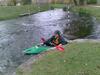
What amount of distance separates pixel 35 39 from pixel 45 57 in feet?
36.0

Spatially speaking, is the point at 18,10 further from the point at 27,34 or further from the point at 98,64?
the point at 98,64

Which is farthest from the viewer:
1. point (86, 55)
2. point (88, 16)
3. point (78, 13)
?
point (78, 13)

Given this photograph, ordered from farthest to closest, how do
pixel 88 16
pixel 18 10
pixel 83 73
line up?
1. pixel 18 10
2. pixel 88 16
3. pixel 83 73

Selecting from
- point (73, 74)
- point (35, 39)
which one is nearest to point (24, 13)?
point (35, 39)

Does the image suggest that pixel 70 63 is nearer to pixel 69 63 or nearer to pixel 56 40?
pixel 69 63

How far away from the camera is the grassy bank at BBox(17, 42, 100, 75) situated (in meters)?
14.2

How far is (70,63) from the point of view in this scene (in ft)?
50.5

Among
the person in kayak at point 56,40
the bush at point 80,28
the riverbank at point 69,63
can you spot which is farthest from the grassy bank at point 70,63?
the bush at point 80,28

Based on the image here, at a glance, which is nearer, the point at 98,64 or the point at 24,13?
the point at 98,64

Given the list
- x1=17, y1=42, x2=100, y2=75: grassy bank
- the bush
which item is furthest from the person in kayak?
the bush

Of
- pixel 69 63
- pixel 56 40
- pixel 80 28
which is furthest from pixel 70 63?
pixel 80 28

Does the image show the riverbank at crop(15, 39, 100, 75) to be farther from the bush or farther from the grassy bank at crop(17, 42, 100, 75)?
the bush

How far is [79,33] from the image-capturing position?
105 feet

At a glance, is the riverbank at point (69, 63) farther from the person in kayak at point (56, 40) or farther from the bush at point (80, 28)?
the bush at point (80, 28)
